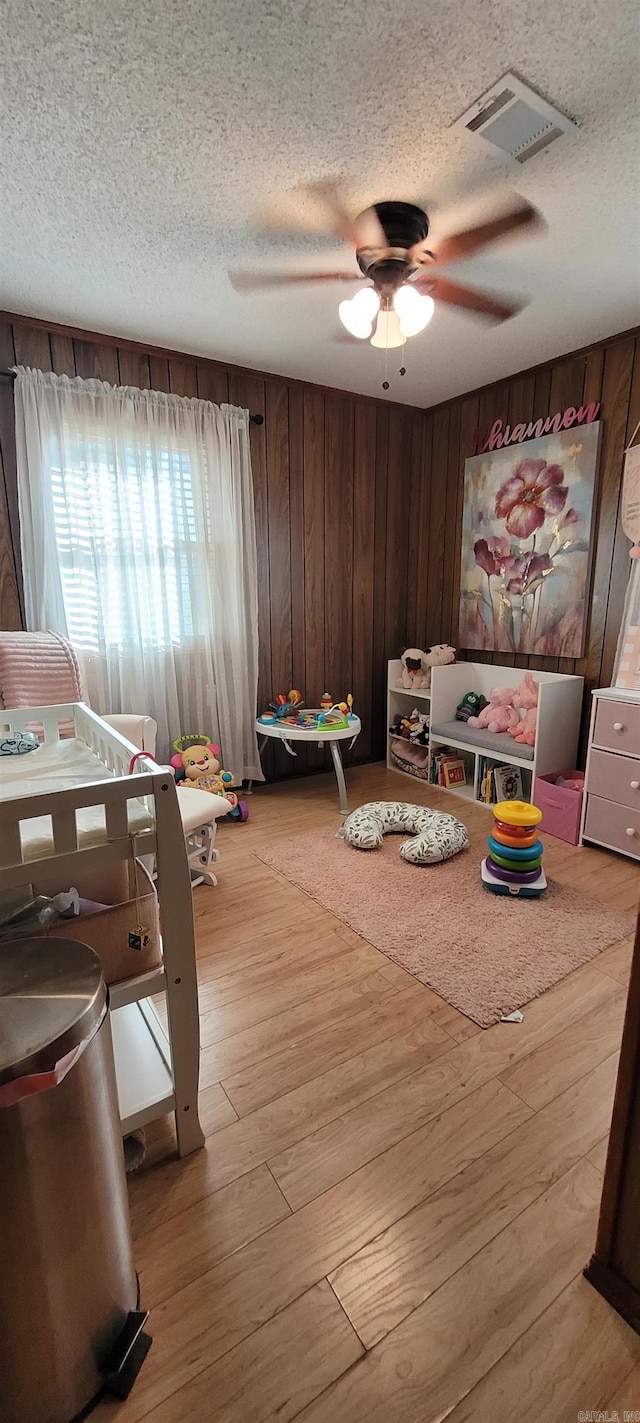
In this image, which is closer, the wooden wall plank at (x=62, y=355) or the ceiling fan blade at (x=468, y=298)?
the ceiling fan blade at (x=468, y=298)

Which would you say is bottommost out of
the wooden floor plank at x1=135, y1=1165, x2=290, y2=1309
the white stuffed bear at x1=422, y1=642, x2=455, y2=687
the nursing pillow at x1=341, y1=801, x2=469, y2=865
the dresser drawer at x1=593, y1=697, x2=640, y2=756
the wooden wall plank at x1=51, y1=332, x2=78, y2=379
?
the wooden floor plank at x1=135, y1=1165, x2=290, y2=1309

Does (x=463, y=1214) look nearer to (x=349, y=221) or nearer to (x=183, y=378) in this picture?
(x=349, y=221)

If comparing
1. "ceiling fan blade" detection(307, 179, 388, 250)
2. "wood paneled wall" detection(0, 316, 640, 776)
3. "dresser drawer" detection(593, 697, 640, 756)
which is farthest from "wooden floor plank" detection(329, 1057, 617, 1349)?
"ceiling fan blade" detection(307, 179, 388, 250)

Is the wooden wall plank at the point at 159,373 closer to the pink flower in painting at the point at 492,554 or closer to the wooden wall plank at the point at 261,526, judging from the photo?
the wooden wall plank at the point at 261,526

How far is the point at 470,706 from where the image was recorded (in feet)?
11.5

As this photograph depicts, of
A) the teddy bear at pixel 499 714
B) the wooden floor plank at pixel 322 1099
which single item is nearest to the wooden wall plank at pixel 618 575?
the teddy bear at pixel 499 714

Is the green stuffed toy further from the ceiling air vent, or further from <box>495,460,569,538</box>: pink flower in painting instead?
the ceiling air vent

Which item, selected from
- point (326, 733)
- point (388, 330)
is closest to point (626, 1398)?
point (326, 733)

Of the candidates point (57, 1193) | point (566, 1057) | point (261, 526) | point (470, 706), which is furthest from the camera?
point (470, 706)

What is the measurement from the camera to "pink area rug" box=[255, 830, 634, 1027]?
5.71 ft

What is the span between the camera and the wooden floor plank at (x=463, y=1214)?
97 cm

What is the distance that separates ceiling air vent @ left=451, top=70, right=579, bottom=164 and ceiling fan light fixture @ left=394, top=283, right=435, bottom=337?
38 cm

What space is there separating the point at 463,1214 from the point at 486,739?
7.43 ft

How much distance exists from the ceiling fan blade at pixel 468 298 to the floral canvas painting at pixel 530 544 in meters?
0.75
